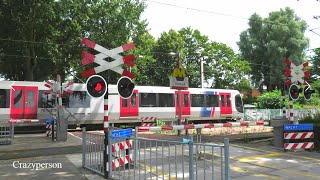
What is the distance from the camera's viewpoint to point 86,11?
101 ft

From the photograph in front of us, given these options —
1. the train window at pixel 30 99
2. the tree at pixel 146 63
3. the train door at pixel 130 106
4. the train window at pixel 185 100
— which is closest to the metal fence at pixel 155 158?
the train window at pixel 30 99

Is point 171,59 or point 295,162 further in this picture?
point 171,59

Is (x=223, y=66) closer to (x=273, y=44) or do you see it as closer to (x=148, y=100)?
(x=273, y=44)

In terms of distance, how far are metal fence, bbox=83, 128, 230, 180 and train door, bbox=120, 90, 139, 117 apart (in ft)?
48.2

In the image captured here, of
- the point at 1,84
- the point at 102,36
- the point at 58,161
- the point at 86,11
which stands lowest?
the point at 58,161

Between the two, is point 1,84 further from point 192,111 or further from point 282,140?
point 282,140

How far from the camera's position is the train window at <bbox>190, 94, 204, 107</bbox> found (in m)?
27.4

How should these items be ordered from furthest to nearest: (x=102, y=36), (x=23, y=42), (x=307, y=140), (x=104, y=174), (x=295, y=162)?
1. (x=102, y=36)
2. (x=23, y=42)
3. (x=307, y=140)
4. (x=295, y=162)
5. (x=104, y=174)

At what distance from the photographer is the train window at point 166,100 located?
25.7m

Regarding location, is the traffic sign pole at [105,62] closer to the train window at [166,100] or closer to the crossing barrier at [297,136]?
the crossing barrier at [297,136]

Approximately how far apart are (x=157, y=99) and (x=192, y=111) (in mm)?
3425

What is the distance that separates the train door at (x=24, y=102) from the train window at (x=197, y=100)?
1194 cm

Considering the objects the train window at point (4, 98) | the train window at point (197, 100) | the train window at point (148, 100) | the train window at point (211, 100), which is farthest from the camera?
the train window at point (211, 100)

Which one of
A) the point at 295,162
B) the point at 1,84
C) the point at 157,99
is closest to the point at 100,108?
the point at 157,99
